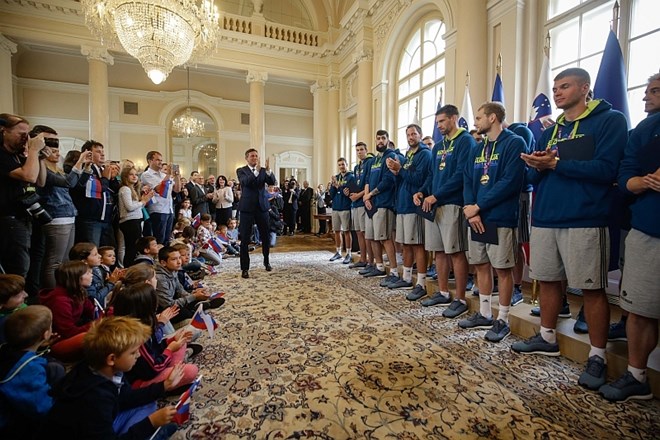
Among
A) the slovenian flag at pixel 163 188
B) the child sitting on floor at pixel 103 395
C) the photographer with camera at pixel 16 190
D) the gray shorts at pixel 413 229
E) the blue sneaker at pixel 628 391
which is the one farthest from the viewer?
the slovenian flag at pixel 163 188

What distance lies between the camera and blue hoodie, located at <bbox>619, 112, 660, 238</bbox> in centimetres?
145

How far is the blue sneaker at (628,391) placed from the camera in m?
1.51

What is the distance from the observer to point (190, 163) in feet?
45.4

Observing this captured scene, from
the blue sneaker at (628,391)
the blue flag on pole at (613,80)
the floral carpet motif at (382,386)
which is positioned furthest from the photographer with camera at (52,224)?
the blue flag on pole at (613,80)

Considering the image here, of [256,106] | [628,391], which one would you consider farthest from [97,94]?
[628,391]

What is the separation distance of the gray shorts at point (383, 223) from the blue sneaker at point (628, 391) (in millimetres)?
2478

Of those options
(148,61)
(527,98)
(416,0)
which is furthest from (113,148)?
(527,98)

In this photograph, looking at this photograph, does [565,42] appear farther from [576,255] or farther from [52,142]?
[52,142]

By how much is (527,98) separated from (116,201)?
514cm

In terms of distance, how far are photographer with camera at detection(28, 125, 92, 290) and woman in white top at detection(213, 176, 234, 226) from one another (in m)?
4.12

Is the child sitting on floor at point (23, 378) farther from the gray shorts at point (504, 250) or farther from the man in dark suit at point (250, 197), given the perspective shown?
the man in dark suit at point (250, 197)

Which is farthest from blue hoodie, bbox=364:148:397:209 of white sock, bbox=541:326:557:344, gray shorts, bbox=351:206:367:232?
white sock, bbox=541:326:557:344

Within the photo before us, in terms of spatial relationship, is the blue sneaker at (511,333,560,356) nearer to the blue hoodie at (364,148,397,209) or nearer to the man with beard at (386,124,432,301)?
the man with beard at (386,124,432,301)

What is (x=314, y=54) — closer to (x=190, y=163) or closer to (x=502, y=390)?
(x=190, y=163)
